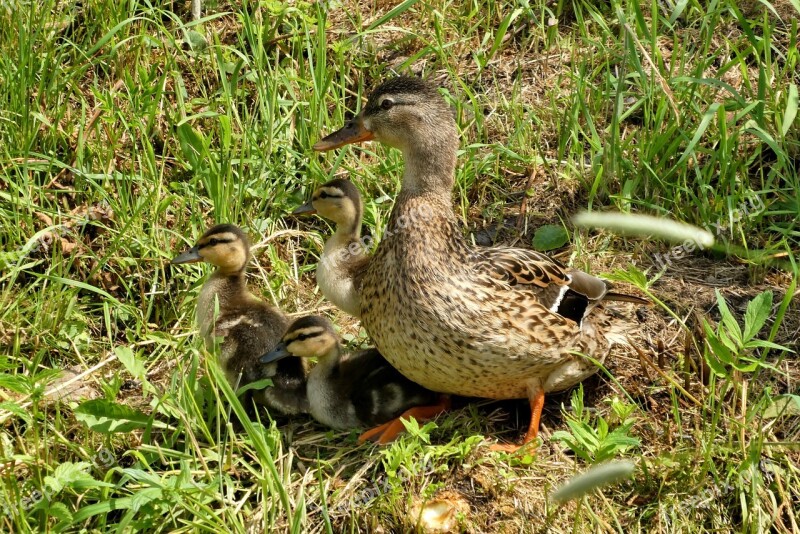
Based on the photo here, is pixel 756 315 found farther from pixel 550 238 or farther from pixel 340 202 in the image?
pixel 340 202

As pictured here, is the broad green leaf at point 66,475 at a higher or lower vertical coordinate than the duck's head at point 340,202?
lower

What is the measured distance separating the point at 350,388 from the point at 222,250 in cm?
79

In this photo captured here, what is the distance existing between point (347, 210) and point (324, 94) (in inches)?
35.4

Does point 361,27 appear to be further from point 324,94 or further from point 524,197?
point 524,197

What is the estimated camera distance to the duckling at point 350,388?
4250 millimetres

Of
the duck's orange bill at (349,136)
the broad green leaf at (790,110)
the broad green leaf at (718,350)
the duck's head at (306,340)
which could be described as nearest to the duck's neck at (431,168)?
the duck's orange bill at (349,136)

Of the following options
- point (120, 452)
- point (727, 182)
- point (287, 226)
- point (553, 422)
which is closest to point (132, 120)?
point (287, 226)

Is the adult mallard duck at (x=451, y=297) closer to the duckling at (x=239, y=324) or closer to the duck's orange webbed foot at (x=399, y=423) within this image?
the duck's orange webbed foot at (x=399, y=423)

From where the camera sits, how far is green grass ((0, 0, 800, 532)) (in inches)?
150

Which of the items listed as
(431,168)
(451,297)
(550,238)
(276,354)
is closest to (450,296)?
(451,297)

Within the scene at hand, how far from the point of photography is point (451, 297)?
13.1 ft

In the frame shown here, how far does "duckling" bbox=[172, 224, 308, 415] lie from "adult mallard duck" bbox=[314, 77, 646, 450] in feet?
1.38

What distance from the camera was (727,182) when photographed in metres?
5.00

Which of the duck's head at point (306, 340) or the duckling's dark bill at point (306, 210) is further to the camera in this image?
the duckling's dark bill at point (306, 210)
